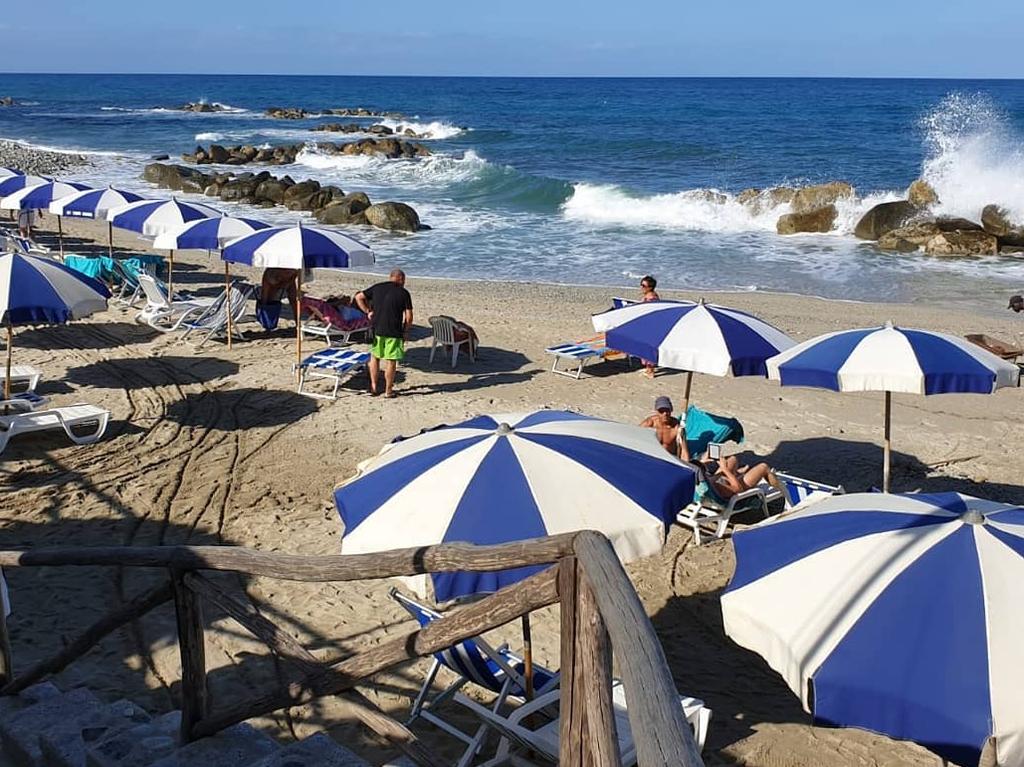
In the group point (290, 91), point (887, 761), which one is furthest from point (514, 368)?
point (290, 91)

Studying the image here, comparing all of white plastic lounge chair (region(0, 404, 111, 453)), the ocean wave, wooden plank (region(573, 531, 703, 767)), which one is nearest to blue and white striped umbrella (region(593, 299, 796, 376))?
white plastic lounge chair (region(0, 404, 111, 453))

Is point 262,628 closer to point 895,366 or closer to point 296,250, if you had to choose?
point 895,366

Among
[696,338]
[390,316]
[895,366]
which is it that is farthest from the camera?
[390,316]

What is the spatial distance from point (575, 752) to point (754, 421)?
8.67 meters

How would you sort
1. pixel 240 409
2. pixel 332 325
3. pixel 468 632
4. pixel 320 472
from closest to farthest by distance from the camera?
pixel 468 632
pixel 320 472
pixel 240 409
pixel 332 325

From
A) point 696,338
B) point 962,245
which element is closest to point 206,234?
point 696,338

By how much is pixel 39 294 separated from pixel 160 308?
511 cm

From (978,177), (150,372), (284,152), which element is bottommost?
(150,372)

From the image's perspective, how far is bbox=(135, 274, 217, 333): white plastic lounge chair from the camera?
13.4 meters

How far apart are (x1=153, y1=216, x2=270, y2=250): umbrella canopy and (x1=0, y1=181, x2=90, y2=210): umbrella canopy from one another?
18.2 feet

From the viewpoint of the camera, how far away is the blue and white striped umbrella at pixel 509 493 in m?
4.35

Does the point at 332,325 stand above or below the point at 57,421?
above

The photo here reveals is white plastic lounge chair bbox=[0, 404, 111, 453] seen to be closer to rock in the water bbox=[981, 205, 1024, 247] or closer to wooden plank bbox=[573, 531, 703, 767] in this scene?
wooden plank bbox=[573, 531, 703, 767]

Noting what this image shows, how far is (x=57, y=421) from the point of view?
8.99 m
